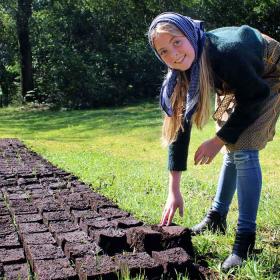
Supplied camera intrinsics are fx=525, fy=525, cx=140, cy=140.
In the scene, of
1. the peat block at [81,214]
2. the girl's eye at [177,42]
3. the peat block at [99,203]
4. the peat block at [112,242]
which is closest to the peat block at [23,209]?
the peat block at [81,214]

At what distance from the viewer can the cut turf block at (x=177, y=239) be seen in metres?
3.29

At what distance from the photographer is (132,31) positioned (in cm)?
2183

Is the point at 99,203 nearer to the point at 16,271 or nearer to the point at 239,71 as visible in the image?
the point at 16,271

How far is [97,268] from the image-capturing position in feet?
9.37

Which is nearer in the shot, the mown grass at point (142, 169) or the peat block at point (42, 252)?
the peat block at point (42, 252)

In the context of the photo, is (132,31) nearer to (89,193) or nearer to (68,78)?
(68,78)

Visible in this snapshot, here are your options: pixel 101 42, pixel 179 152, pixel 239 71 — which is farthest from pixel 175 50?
pixel 101 42

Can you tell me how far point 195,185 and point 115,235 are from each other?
240 cm

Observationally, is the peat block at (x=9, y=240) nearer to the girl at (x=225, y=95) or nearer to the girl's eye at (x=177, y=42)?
the girl at (x=225, y=95)

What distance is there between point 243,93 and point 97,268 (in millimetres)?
1258

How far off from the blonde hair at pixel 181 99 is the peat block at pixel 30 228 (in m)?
1.12

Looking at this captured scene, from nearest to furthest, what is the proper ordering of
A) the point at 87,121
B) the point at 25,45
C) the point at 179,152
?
the point at 179,152 < the point at 87,121 < the point at 25,45

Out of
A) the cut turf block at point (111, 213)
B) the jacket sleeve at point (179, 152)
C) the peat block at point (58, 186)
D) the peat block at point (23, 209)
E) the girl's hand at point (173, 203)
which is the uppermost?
the jacket sleeve at point (179, 152)

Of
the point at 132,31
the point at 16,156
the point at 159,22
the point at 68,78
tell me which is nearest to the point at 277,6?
the point at 132,31
